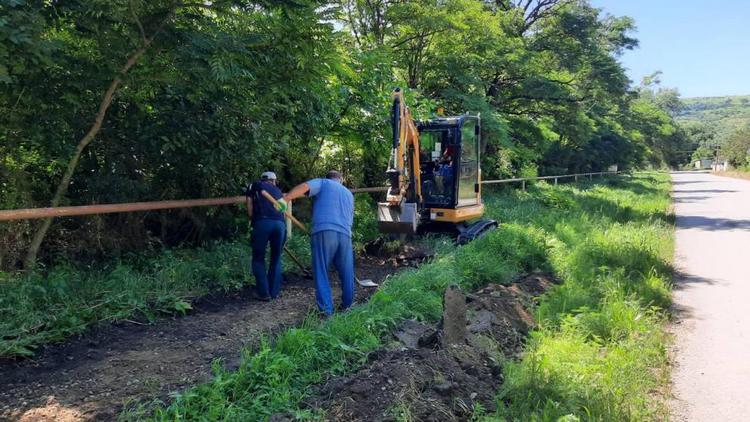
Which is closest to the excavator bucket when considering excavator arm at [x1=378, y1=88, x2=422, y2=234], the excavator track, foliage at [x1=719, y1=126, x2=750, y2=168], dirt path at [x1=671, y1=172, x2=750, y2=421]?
excavator arm at [x1=378, y1=88, x2=422, y2=234]

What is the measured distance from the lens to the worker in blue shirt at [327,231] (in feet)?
21.0

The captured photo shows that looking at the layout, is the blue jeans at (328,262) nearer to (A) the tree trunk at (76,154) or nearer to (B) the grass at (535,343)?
(B) the grass at (535,343)

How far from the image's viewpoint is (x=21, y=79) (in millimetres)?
5578

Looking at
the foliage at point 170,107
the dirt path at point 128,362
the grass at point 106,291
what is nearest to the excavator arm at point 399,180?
the foliage at point 170,107

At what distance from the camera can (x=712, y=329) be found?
670cm

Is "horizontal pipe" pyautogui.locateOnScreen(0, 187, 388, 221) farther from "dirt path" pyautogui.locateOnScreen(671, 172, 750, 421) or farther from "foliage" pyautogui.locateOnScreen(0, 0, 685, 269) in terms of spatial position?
"dirt path" pyautogui.locateOnScreen(671, 172, 750, 421)

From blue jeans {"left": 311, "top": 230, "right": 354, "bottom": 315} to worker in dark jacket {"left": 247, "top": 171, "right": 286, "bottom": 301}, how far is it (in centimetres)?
75

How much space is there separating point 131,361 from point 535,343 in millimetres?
3798

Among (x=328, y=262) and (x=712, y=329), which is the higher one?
(x=328, y=262)

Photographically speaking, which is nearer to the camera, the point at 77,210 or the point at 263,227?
the point at 77,210

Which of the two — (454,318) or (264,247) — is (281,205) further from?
(454,318)

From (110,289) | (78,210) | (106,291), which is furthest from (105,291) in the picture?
(78,210)

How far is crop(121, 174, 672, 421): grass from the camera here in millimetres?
3975

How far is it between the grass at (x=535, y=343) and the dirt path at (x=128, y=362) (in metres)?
0.34
